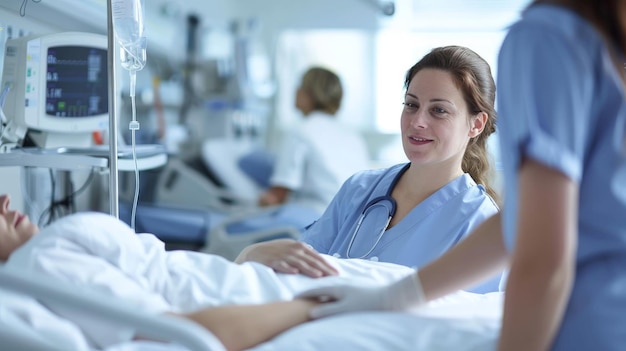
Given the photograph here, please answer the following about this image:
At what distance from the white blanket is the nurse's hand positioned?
2 centimetres

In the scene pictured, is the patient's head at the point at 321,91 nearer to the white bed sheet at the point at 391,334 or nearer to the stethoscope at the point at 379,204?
the stethoscope at the point at 379,204

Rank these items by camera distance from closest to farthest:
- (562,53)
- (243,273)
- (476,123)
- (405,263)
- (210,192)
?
1. (562,53)
2. (243,273)
3. (405,263)
4. (476,123)
5. (210,192)

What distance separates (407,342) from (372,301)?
147mm

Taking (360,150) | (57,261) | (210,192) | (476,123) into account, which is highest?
(476,123)

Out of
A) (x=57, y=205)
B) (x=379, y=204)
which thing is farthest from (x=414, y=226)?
(x=57, y=205)

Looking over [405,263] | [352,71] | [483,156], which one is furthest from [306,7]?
[405,263]

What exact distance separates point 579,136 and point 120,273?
82cm

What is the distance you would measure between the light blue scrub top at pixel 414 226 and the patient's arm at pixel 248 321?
612 millimetres

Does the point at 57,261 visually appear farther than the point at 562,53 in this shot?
Yes

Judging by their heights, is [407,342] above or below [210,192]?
above

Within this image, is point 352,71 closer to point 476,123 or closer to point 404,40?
point 404,40

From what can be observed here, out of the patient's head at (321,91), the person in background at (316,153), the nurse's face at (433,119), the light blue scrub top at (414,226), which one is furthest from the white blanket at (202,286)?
the patient's head at (321,91)

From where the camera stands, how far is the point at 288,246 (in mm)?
1589

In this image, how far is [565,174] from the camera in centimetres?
98
